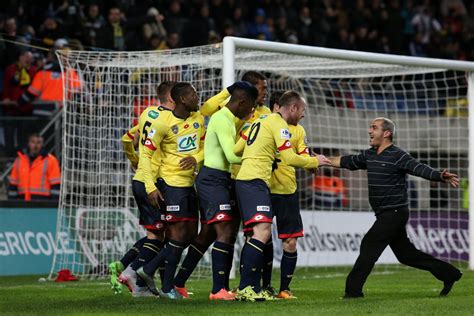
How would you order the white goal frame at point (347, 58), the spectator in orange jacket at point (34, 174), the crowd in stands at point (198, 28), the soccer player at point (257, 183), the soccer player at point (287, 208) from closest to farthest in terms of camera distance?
the soccer player at point (257, 183), the soccer player at point (287, 208), the white goal frame at point (347, 58), the spectator in orange jacket at point (34, 174), the crowd in stands at point (198, 28)

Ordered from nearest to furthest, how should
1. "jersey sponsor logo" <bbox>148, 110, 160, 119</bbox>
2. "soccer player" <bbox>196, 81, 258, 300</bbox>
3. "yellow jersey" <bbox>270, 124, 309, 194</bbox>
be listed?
"soccer player" <bbox>196, 81, 258, 300</bbox>
"yellow jersey" <bbox>270, 124, 309, 194</bbox>
"jersey sponsor logo" <bbox>148, 110, 160, 119</bbox>

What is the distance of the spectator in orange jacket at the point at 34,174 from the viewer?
16766 mm

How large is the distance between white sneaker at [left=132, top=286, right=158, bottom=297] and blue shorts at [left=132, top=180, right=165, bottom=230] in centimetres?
66

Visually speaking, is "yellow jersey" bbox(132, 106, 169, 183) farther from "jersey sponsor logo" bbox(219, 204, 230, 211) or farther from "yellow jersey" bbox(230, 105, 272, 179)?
"jersey sponsor logo" bbox(219, 204, 230, 211)

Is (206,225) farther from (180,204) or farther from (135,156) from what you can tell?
(135,156)

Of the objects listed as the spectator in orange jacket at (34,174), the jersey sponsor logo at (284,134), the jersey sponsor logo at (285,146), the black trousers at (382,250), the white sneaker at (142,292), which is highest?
the jersey sponsor logo at (284,134)

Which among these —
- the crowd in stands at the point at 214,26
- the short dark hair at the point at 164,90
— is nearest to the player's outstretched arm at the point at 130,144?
the short dark hair at the point at 164,90

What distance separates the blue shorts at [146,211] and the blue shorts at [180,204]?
0.63 metres

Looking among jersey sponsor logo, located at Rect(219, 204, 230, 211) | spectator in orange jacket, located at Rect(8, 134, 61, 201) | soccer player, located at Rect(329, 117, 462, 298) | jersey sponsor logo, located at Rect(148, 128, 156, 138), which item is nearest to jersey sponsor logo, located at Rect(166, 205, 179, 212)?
jersey sponsor logo, located at Rect(219, 204, 230, 211)

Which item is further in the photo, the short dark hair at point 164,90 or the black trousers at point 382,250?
the short dark hair at point 164,90

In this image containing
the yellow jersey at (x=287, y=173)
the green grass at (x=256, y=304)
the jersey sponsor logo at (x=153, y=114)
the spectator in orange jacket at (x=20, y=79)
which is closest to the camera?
the green grass at (x=256, y=304)

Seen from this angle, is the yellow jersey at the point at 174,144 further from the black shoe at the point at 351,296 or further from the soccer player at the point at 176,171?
the black shoe at the point at 351,296

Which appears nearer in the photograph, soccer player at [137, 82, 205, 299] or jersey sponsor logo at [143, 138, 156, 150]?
soccer player at [137, 82, 205, 299]

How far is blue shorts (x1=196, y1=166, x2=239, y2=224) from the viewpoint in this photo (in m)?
10.5
